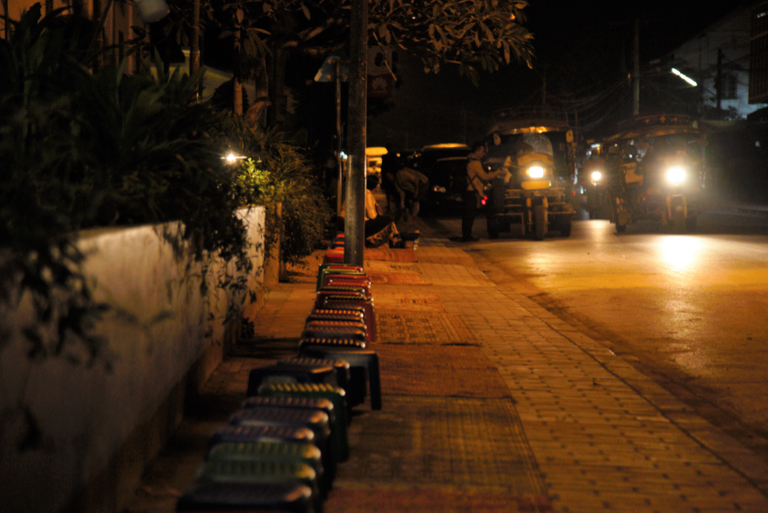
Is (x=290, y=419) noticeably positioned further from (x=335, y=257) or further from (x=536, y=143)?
(x=536, y=143)

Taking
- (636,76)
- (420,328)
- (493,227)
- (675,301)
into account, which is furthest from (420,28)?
(636,76)

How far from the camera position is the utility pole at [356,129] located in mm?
9500

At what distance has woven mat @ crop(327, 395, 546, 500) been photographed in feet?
13.1

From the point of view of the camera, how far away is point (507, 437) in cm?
481

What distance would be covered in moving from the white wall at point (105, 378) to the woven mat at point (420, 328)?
313 cm

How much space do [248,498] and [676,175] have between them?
20016 mm

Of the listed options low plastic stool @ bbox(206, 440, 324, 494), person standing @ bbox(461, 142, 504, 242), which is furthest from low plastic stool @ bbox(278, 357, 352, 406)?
person standing @ bbox(461, 142, 504, 242)

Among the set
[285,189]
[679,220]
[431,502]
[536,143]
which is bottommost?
[431,502]

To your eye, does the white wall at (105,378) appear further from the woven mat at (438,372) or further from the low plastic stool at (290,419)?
the woven mat at (438,372)

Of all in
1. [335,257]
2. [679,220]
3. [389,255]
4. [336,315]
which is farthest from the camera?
[679,220]

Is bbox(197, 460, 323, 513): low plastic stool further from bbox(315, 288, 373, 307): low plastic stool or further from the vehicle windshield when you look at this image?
the vehicle windshield

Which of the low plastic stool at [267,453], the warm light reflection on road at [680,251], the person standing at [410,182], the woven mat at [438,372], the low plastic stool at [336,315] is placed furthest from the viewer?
the person standing at [410,182]

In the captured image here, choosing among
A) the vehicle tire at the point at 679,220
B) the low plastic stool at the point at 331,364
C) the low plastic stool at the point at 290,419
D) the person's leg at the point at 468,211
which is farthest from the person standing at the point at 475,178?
the low plastic stool at the point at 290,419

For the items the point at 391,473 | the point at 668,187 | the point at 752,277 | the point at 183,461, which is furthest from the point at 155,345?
the point at 668,187
